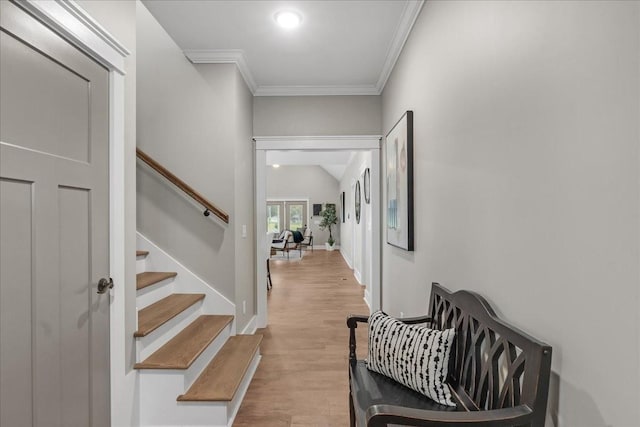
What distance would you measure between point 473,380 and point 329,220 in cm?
1117

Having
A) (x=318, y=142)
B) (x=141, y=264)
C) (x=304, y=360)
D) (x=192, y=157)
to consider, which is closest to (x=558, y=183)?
(x=304, y=360)

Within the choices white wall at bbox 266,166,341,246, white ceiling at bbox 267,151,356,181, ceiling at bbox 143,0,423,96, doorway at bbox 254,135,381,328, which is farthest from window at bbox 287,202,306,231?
ceiling at bbox 143,0,423,96

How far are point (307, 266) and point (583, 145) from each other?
25.6ft

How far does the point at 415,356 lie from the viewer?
4.84 ft

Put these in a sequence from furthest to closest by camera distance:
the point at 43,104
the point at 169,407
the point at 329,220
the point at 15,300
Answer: the point at 329,220
the point at 169,407
the point at 43,104
the point at 15,300

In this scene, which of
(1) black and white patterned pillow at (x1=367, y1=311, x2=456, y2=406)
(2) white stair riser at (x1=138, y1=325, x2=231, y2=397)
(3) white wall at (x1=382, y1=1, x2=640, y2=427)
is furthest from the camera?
(2) white stair riser at (x1=138, y1=325, x2=231, y2=397)

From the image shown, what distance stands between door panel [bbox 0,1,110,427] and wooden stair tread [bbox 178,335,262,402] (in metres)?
0.50

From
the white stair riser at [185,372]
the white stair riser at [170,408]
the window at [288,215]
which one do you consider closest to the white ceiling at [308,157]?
the window at [288,215]

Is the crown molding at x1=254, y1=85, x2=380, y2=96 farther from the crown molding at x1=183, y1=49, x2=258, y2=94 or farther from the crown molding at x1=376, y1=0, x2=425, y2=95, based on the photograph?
the crown molding at x1=183, y1=49, x2=258, y2=94

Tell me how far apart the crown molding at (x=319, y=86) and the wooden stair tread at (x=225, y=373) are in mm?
2385

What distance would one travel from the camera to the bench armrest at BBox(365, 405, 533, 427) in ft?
3.14

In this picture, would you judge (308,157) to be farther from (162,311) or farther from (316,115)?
(162,311)

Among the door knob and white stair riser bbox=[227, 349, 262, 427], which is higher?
the door knob

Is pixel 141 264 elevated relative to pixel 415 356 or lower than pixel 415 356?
elevated
